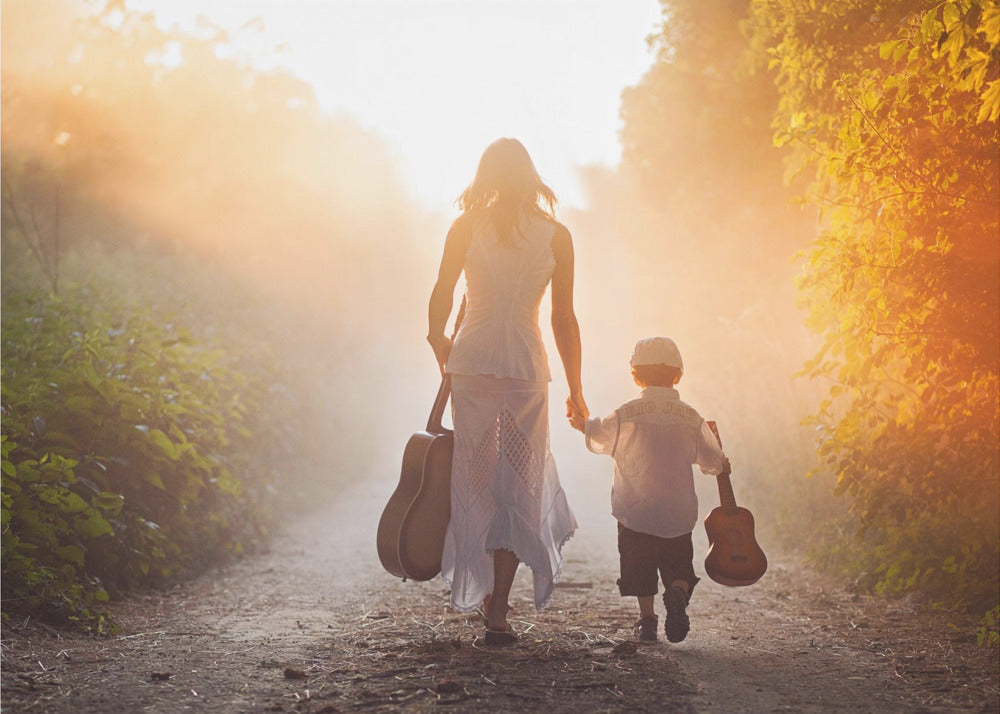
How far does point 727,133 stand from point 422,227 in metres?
26.6

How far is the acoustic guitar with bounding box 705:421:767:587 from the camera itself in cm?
496

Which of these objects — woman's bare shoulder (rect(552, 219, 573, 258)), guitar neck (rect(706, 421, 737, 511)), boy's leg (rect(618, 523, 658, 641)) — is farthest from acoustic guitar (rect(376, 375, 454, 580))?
guitar neck (rect(706, 421, 737, 511))

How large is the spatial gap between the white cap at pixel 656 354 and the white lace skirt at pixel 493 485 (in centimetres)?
64

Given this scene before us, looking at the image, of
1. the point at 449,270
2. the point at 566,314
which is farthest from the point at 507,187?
the point at 566,314

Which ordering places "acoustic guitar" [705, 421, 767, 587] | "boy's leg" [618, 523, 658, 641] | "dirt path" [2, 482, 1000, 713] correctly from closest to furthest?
"dirt path" [2, 482, 1000, 713] < "acoustic guitar" [705, 421, 767, 587] < "boy's leg" [618, 523, 658, 641]

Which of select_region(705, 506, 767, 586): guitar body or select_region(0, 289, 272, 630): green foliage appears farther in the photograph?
select_region(0, 289, 272, 630): green foliage

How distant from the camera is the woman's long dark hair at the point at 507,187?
196 inches

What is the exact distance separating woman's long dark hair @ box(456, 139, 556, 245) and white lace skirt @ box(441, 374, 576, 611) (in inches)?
32.1

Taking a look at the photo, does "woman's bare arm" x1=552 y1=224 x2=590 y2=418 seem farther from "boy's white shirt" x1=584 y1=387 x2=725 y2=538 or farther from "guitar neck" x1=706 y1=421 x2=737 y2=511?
"guitar neck" x1=706 y1=421 x2=737 y2=511

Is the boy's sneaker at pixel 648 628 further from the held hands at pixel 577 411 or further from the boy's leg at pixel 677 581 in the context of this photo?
the held hands at pixel 577 411

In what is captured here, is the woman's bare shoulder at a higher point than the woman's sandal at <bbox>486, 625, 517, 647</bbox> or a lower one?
higher

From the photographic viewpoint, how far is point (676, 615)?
4.81m

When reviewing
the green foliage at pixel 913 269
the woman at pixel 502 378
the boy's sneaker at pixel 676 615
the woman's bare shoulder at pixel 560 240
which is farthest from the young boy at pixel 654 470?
the green foliage at pixel 913 269

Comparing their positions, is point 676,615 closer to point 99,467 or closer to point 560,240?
point 560,240
